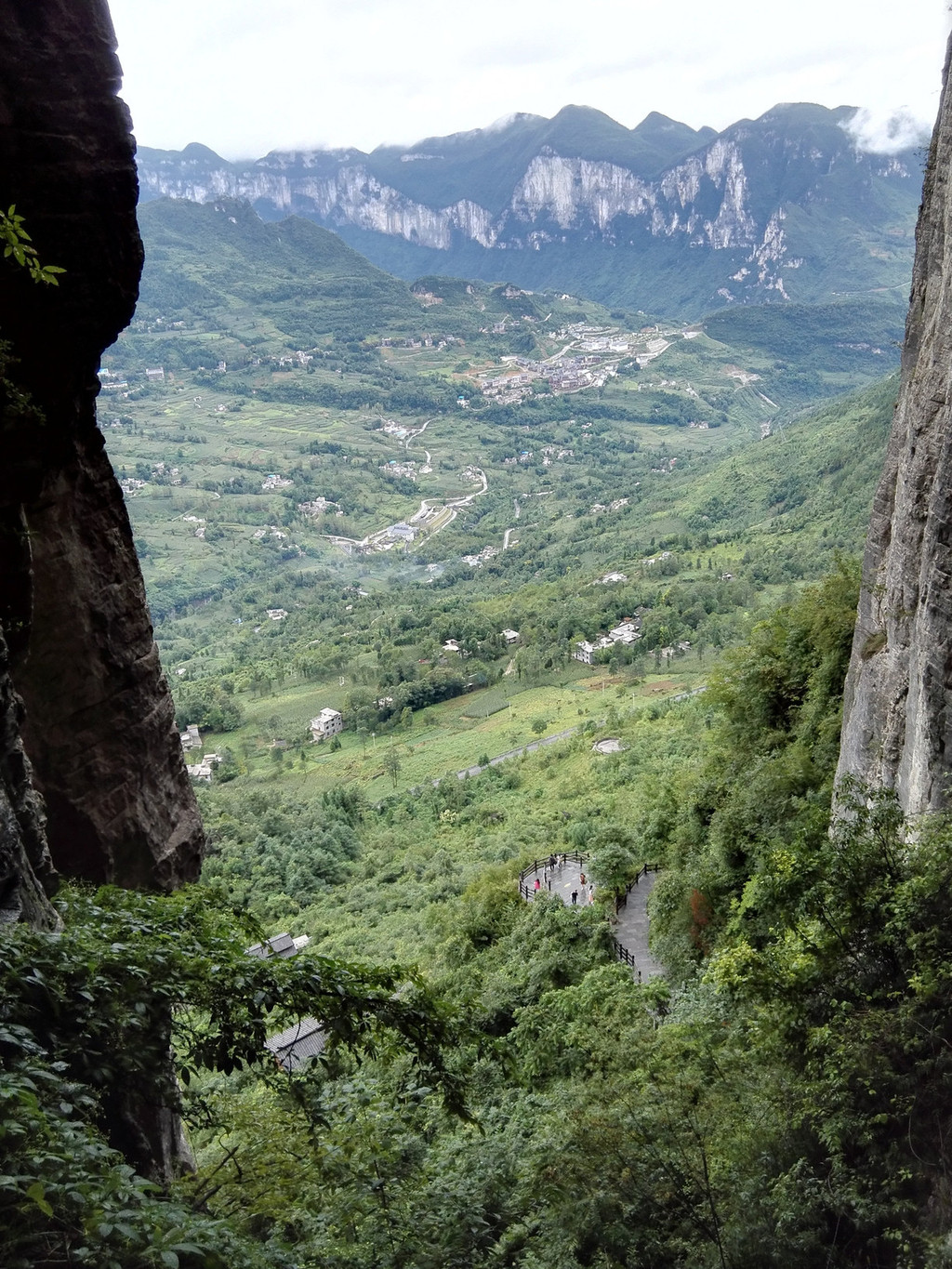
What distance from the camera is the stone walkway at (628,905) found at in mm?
18984

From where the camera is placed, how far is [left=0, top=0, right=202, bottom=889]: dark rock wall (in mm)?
8844

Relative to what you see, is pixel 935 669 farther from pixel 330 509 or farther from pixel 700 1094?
pixel 330 509

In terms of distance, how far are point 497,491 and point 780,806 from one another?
162 m

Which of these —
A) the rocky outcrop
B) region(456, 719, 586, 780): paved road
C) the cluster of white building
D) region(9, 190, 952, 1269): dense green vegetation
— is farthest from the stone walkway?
the cluster of white building

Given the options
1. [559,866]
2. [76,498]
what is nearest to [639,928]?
[559,866]

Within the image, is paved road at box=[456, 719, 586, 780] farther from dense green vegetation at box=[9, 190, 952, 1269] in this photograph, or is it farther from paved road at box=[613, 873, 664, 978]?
paved road at box=[613, 873, 664, 978]

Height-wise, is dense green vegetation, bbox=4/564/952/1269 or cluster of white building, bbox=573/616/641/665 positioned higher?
dense green vegetation, bbox=4/564/952/1269

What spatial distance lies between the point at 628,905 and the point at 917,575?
512 inches

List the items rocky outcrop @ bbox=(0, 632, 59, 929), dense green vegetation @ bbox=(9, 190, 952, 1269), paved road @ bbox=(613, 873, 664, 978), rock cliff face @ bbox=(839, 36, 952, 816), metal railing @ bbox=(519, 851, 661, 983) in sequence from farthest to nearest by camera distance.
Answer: metal railing @ bbox=(519, 851, 661, 983), paved road @ bbox=(613, 873, 664, 978), rock cliff face @ bbox=(839, 36, 952, 816), rocky outcrop @ bbox=(0, 632, 59, 929), dense green vegetation @ bbox=(9, 190, 952, 1269)

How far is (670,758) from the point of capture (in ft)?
129

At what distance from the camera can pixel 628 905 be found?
22.3 metres

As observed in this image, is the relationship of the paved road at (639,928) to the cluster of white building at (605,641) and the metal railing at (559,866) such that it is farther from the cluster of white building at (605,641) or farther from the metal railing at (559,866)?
the cluster of white building at (605,641)

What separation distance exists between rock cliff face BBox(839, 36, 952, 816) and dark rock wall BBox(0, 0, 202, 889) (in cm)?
882

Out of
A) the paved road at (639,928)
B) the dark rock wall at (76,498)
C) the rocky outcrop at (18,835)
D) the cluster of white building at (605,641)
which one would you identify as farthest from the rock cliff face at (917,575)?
the cluster of white building at (605,641)
